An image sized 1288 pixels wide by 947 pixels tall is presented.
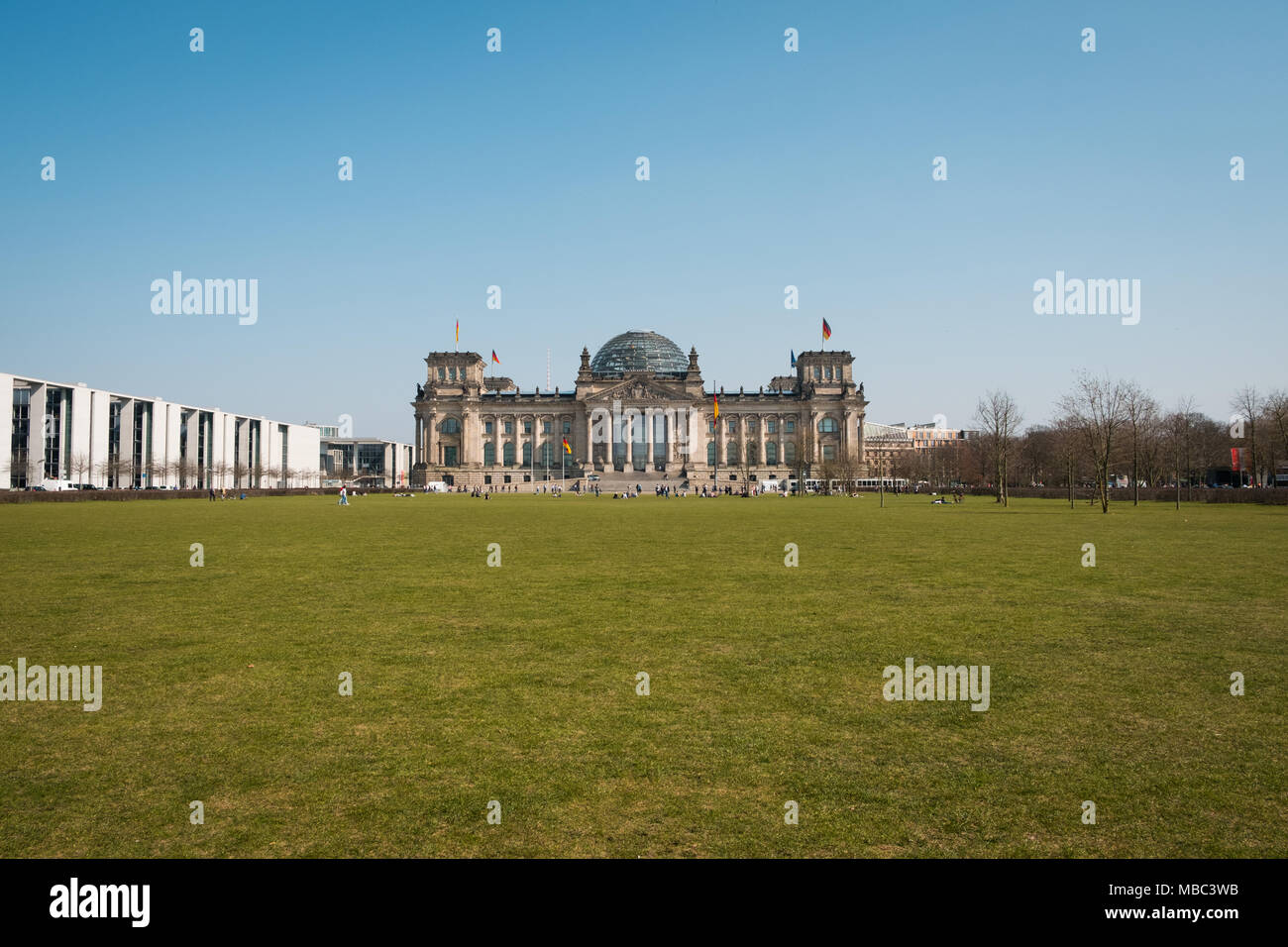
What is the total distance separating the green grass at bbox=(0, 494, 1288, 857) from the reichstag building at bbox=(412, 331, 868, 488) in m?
132

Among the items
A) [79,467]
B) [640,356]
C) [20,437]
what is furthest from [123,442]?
[640,356]

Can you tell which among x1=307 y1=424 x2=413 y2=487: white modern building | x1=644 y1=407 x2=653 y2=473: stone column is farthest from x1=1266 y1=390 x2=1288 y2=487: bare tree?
x1=307 y1=424 x2=413 y2=487: white modern building

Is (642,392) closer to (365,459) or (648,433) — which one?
(648,433)

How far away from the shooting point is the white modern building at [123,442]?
8669 centimetres

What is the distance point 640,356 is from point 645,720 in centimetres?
15604

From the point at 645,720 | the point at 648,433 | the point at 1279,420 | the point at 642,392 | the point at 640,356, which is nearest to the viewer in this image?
the point at 645,720

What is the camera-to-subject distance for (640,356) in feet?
529

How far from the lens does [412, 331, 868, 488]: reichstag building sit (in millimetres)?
148750

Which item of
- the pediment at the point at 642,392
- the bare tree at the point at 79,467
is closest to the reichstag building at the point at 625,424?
the pediment at the point at 642,392

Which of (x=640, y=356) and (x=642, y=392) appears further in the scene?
(x=640, y=356)

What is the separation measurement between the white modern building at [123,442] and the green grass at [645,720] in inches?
3441

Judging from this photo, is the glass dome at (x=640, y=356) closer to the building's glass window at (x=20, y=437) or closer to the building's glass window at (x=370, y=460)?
the building's glass window at (x=370, y=460)

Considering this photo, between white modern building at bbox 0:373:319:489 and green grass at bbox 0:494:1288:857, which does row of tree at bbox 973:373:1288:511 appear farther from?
white modern building at bbox 0:373:319:489
